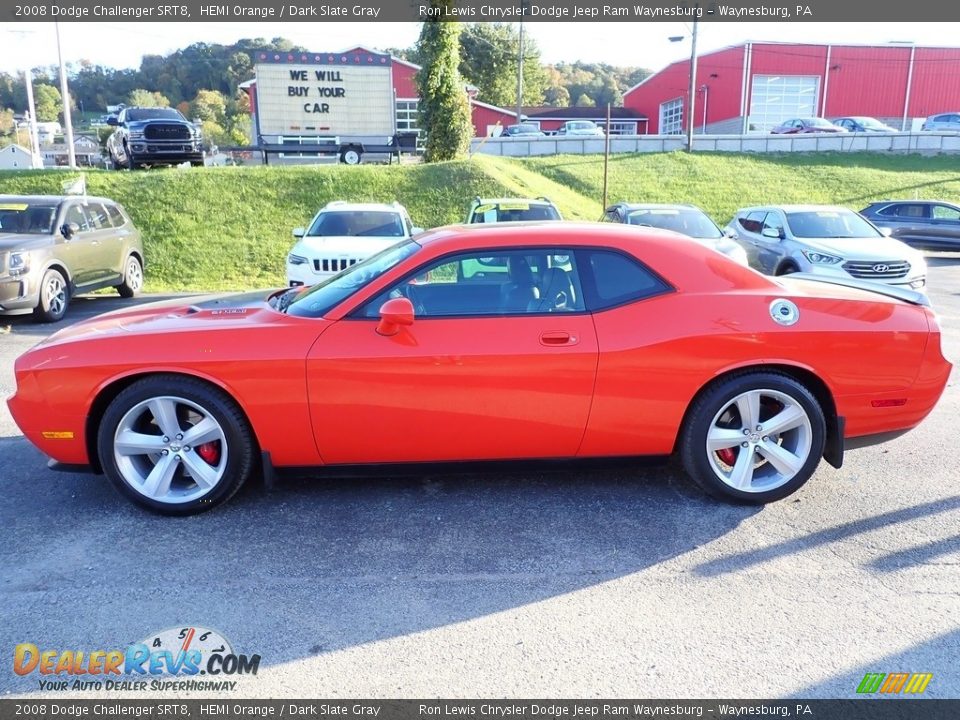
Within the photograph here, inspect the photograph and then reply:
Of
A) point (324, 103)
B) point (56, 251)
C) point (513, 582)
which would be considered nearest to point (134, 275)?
point (56, 251)

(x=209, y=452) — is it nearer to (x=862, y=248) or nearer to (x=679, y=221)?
(x=679, y=221)

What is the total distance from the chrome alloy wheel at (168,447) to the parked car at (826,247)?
8.54m

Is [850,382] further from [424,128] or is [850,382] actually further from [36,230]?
[424,128]

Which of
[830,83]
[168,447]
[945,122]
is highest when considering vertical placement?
[830,83]

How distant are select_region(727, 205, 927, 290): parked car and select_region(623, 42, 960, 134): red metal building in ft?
119

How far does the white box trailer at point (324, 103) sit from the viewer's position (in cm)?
2212

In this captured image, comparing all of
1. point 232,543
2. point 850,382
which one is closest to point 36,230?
point 232,543

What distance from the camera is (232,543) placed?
3.51m

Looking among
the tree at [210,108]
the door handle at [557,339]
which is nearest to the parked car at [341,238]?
the door handle at [557,339]

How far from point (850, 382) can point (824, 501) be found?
72 cm

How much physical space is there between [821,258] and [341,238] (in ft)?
23.2

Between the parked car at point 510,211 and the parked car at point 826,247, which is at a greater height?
the parked car at point 510,211

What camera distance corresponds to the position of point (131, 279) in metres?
11.7

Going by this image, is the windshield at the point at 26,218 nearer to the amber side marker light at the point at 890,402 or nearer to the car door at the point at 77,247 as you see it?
the car door at the point at 77,247
